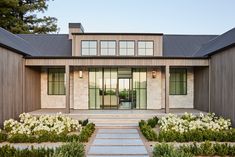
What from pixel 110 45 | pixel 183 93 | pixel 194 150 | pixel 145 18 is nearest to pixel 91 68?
pixel 110 45

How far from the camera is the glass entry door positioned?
17703 mm

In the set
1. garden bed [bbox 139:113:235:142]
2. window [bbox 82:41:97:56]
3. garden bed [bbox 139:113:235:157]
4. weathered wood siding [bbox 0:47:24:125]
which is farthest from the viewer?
window [bbox 82:41:97:56]

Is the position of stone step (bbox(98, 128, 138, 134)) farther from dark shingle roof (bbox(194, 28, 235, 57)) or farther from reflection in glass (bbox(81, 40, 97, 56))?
reflection in glass (bbox(81, 40, 97, 56))

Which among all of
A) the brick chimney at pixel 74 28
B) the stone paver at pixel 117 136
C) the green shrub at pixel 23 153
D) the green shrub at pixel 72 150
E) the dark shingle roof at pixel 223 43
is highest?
the brick chimney at pixel 74 28

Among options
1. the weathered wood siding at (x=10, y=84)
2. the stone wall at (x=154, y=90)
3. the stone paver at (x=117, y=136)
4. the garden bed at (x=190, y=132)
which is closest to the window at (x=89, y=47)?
the stone wall at (x=154, y=90)

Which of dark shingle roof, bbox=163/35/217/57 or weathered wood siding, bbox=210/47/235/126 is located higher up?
dark shingle roof, bbox=163/35/217/57

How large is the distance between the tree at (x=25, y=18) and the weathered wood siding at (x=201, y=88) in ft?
74.1

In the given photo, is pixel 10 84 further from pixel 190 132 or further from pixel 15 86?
pixel 190 132

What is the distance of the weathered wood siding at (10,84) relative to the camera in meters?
Result: 11.9

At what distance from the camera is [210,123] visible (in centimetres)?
1080

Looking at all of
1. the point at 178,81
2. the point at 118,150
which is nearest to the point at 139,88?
the point at 178,81

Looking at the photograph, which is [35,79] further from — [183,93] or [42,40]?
[183,93]

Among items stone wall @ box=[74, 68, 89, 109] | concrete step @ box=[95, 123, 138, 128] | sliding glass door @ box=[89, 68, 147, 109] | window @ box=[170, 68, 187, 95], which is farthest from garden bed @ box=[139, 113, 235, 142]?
stone wall @ box=[74, 68, 89, 109]

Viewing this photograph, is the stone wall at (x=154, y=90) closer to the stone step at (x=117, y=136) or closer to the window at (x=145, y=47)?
the window at (x=145, y=47)
